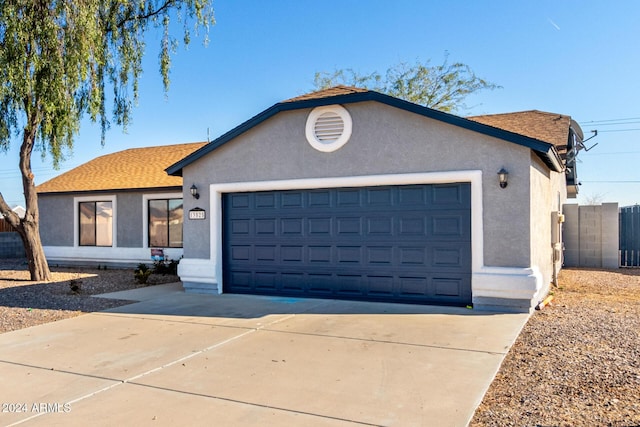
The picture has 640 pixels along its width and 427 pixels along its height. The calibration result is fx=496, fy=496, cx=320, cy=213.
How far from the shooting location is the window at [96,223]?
55.8 feet

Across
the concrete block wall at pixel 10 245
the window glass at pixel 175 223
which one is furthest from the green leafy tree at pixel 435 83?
the concrete block wall at pixel 10 245

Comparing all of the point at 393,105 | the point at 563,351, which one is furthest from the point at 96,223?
the point at 563,351

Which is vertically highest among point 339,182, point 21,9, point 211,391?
point 21,9

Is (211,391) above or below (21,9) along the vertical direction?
below

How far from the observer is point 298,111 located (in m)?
9.85

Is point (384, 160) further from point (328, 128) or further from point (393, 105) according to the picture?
point (328, 128)

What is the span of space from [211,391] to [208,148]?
670 centimetres

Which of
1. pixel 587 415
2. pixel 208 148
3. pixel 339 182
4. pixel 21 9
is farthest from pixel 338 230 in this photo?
Answer: pixel 21 9

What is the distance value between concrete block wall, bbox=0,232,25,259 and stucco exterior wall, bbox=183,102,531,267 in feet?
49.8

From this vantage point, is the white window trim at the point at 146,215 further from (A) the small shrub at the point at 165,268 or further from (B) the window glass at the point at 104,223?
(B) the window glass at the point at 104,223

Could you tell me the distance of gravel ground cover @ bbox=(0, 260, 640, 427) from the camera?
4.14 m

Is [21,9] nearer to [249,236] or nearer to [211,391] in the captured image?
[249,236]

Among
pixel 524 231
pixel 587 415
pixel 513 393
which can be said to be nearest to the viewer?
pixel 587 415

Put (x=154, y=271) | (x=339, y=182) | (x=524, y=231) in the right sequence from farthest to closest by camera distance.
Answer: (x=154, y=271) → (x=339, y=182) → (x=524, y=231)
